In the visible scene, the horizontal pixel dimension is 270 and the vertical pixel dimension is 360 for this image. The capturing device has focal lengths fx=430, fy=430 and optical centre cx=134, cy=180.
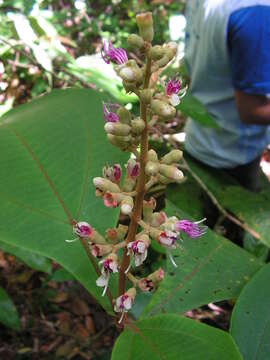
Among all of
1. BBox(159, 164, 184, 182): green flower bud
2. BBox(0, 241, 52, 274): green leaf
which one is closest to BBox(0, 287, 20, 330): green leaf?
BBox(0, 241, 52, 274): green leaf

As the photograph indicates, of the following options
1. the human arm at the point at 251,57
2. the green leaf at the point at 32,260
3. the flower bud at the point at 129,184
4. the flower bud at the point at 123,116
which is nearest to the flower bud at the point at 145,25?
the flower bud at the point at 123,116

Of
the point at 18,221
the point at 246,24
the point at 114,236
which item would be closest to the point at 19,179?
the point at 18,221

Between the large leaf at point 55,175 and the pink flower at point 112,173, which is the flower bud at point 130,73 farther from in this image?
the large leaf at point 55,175

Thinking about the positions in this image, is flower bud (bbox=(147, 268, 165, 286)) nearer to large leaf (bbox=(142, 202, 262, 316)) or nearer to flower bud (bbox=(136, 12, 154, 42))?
large leaf (bbox=(142, 202, 262, 316))

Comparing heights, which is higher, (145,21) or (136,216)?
(145,21)

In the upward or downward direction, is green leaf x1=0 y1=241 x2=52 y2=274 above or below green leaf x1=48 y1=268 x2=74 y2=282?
above

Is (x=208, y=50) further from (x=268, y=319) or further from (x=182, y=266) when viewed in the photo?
(x=268, y=319)

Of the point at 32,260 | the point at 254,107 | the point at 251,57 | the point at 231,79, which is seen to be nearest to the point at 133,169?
the point at 32,260

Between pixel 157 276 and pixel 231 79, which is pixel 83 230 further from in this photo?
pixel 231 79
